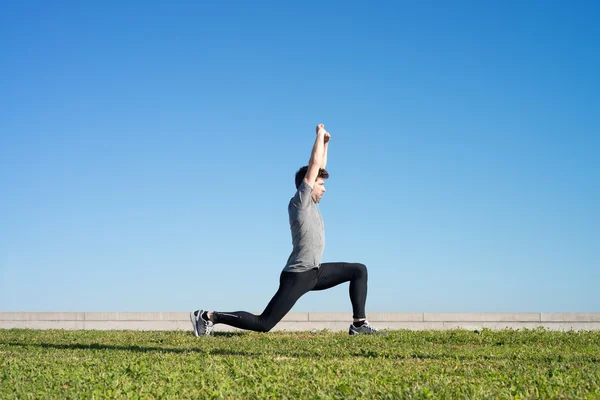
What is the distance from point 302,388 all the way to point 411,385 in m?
0.85

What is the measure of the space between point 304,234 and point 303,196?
53 cm

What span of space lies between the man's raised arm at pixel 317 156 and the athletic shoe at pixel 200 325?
9.36 feet

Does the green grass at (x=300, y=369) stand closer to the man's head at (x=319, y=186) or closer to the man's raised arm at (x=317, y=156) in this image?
the man's head at (x=319, y=186)

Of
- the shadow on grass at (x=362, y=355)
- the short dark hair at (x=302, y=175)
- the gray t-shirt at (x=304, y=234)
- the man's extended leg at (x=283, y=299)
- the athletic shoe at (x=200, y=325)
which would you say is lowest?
the shadow on grass at (x=362, y=355)

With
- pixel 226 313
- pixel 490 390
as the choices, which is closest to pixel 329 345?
pixel 226 313

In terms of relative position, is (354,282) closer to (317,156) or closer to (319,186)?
(319,186)

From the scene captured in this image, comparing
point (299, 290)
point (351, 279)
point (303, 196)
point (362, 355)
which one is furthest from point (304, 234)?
point (362, 355)

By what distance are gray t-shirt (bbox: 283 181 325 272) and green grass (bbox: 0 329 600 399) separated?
1.08 meters

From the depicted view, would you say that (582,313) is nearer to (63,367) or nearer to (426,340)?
(426,340)

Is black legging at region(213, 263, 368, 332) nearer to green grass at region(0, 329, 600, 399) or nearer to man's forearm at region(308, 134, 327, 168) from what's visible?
green grass at region(0, 329, 600, 399)

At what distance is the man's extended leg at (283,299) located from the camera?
29.9 feet

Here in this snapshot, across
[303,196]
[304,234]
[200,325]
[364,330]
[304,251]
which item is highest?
[303,196]

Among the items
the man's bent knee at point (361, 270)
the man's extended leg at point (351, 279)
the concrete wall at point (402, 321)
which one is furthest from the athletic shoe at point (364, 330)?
the concrete wall at point (402, 321)

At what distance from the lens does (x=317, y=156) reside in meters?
8.66
